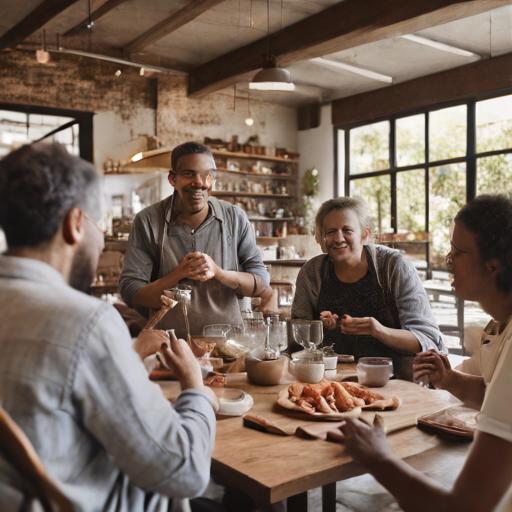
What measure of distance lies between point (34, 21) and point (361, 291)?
20.7ft

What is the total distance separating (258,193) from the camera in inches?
399

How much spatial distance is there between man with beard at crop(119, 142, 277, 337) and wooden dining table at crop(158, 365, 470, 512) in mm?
925

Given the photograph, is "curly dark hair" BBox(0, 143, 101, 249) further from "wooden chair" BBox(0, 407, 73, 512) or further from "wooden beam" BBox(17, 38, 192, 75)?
"wooden beam" BBox(17, 38, 192, 75)

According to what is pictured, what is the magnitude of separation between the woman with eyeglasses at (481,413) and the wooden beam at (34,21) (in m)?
6.13

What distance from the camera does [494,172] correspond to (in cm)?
812

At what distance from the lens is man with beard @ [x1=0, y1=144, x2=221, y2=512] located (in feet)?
2.74

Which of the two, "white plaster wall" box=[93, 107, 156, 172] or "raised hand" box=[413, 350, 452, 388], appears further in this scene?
"white plaster wall" box=[93, 107, 156, 172]

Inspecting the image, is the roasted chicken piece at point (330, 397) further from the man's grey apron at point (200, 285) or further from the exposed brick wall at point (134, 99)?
the exposed brick wall at point (134, 99)

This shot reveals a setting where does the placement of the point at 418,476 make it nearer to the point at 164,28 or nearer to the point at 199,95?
the point at 164,28

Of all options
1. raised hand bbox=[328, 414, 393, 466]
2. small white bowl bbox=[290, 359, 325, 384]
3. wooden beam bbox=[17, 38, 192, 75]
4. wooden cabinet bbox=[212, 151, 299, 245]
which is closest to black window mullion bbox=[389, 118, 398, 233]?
wooden cabinet bbox=[212, 151, 299, 245]

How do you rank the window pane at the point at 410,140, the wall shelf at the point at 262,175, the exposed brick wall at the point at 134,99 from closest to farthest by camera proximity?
the exposed brick wall at the point at 134,99
the window pane at the point at 410,140
the wall shelf at the point at 262,175

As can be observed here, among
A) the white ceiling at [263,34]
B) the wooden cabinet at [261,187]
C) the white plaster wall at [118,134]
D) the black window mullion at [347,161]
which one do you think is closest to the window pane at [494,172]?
the white ceiling at [263,34]

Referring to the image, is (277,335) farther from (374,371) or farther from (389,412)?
(389,412)

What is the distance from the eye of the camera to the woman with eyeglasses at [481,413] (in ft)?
3.28
